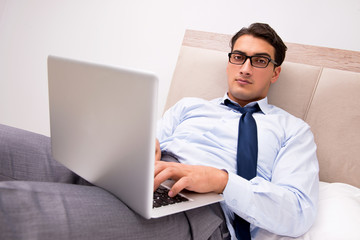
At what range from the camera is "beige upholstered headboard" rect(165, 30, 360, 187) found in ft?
4.10

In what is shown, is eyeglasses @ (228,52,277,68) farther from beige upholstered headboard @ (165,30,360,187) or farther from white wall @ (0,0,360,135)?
white wall @ (0,0,360,135)

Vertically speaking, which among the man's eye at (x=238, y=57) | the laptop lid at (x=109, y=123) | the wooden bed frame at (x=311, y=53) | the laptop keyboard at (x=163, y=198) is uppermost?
the wooden bed frame at (x=311, y=53)

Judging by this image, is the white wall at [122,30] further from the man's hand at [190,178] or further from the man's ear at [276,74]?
the man's hand at [190,178]

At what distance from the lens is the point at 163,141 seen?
53.7 inches

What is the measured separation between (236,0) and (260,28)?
0.48 metres

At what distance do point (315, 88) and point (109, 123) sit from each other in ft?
3.51

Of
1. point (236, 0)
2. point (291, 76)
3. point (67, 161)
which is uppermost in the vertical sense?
point (236, 0)

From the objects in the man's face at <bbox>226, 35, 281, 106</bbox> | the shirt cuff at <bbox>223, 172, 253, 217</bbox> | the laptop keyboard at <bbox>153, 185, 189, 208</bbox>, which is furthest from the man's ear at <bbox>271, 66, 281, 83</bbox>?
the laptop keyboard at <bbox>153, 185, 189, 208</bbox>

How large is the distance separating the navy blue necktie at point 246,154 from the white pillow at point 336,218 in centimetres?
7

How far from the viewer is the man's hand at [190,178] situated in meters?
0.77

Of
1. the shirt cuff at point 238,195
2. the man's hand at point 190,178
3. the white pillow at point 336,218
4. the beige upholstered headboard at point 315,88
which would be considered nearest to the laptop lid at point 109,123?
the man's hand at point 190,178

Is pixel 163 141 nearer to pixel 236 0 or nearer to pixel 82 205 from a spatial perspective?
pixel 82 205

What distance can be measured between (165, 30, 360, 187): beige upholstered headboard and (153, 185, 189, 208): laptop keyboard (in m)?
0.79

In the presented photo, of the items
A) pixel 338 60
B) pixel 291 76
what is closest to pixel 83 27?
pixel 291 76
